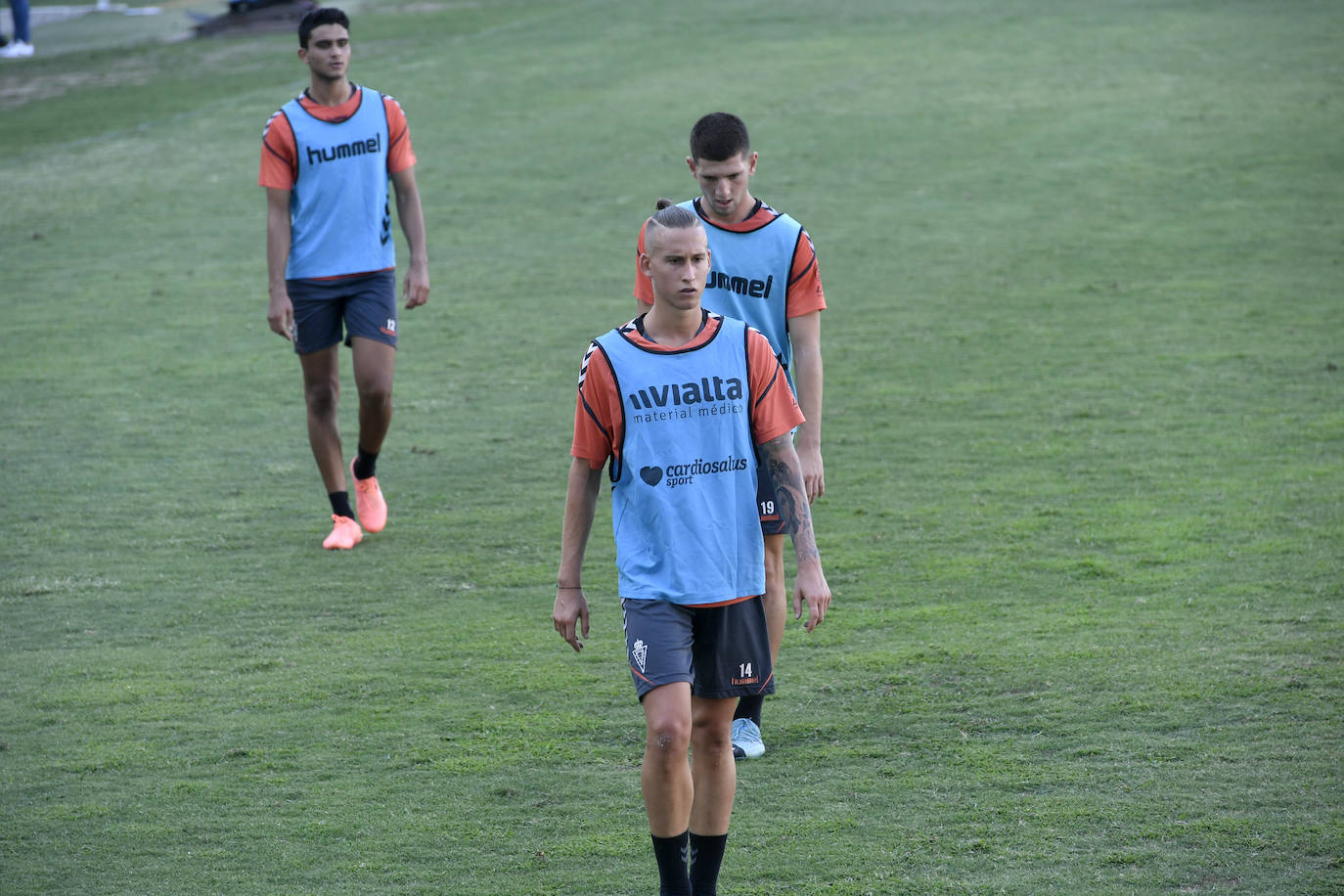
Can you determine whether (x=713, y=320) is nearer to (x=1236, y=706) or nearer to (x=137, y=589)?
(x=1236, y=706)

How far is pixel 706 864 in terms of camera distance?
13.8ft

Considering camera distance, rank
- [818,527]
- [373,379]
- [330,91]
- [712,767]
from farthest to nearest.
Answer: [818,527] < [373,379] < [330,91] < [712,767]

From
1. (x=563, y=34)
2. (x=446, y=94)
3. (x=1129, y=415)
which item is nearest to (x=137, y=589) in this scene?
(x=1129, y=415)

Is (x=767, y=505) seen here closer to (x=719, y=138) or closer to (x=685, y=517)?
(x=685, y=517)

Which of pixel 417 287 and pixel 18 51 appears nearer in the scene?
pixel 417 287

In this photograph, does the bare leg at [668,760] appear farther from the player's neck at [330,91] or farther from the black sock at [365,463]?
the player's neck at [330,91]

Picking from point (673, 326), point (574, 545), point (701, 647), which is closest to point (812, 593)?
point (701, 647)

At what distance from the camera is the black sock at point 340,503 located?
7.51 m

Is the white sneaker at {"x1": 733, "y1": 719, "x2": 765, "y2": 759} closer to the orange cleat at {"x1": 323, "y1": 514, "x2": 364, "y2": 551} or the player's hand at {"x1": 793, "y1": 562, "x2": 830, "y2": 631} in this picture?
the player's hand at {"x1": 793, "y1": 562, "x2": 830, "y2": 631}

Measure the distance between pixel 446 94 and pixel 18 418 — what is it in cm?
1203

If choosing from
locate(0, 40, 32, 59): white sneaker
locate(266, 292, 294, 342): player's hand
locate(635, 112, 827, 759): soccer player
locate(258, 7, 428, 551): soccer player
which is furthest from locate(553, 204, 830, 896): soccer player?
locate(0, 40, 32, 59): white sneaker

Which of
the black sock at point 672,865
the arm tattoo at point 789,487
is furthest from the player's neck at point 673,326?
the black sock at point 672,865

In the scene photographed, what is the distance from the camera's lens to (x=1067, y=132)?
1748cm

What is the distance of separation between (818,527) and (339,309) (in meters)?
2.64
